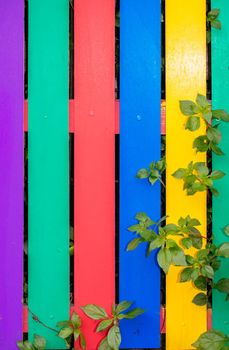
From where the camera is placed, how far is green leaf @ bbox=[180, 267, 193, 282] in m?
1.58

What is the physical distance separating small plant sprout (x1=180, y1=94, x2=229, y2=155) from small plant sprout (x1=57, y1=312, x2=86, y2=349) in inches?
30.2

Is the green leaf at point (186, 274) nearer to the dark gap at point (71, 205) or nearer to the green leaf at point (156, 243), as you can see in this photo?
the green leaf at point (156, 243)

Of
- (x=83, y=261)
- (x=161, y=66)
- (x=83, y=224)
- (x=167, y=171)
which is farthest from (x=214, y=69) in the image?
(x=83, y=261)

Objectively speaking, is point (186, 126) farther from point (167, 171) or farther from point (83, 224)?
point (83, 224)

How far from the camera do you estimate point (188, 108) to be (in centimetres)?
159

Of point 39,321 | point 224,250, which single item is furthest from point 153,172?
point 39,321

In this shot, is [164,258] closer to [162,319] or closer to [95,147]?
[162,319]

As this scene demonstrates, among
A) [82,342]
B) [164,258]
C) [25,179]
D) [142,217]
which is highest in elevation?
[25,179]

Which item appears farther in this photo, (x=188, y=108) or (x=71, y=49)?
(x=71, y=49)

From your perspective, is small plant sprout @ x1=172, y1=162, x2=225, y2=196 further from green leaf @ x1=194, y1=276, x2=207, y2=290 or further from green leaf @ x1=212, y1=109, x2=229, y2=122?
green leaf @ x1=194, y1=276, x2=207, y2=290

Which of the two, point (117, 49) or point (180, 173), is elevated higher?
point (117, 49)

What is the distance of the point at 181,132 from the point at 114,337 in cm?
78

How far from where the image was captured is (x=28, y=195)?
65.6 inches

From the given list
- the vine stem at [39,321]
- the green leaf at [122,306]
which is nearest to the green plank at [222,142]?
the green leaf at [122,306]
